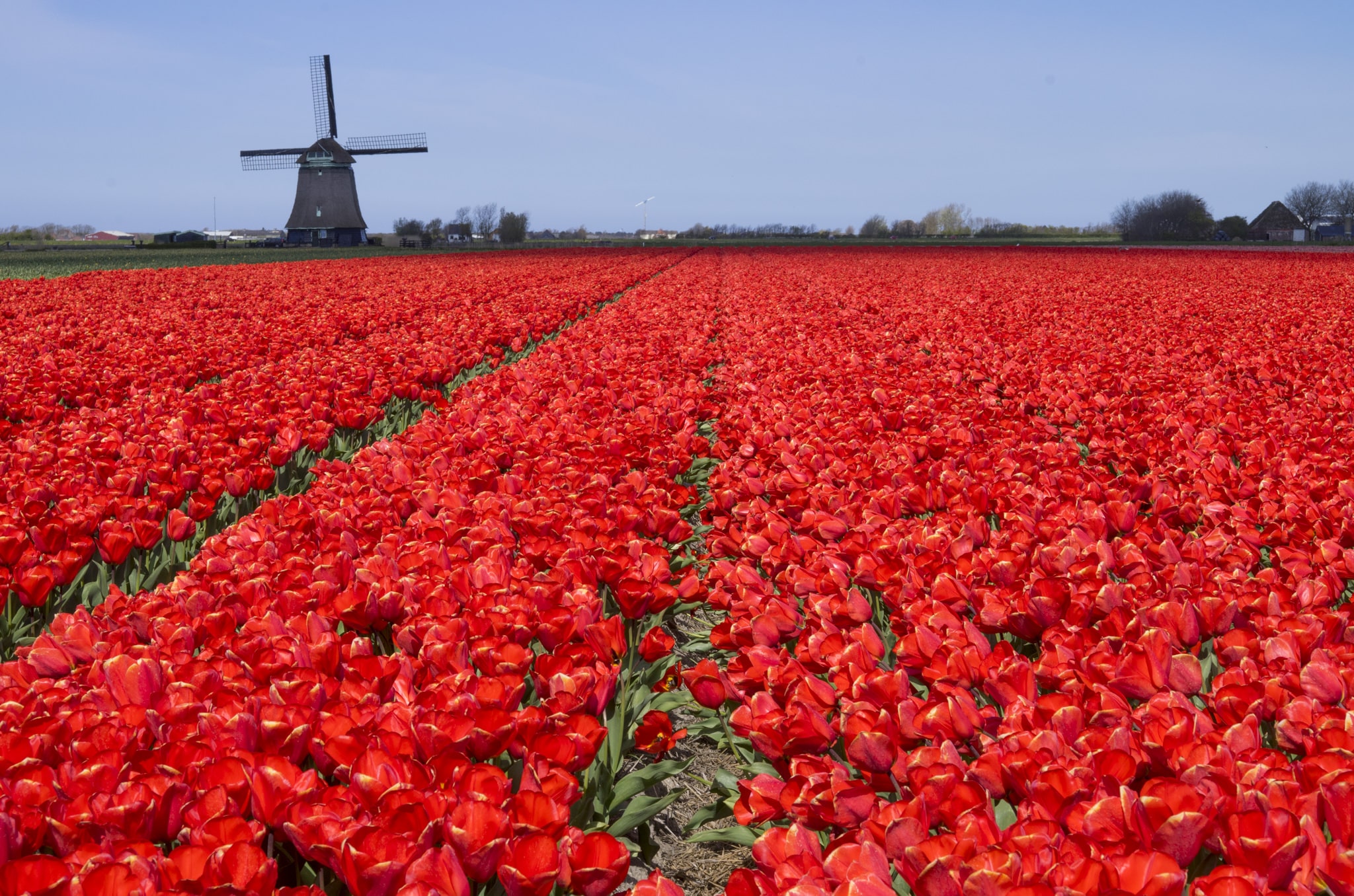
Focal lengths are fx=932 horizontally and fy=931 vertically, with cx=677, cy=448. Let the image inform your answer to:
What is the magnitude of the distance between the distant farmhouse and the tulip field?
10316cm

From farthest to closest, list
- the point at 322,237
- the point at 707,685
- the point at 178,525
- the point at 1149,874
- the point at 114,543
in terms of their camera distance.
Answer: the point at 322,237 → the point at 178,525 → the point at 114,543 → the point at 707,685 → the point at 1149,874

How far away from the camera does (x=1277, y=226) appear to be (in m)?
96.1

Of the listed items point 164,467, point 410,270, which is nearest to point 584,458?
point 164,467

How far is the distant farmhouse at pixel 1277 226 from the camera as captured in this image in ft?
305

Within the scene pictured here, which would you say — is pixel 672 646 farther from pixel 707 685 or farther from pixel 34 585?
pixel 34 585

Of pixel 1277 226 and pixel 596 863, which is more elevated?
pixel 1277 226

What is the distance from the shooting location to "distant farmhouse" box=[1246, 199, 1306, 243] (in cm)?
9294

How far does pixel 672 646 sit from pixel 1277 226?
11454cm

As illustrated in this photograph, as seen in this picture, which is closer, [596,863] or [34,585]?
[596,863]

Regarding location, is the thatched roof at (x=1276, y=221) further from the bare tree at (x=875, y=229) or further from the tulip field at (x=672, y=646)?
the tulip field at (x=672, y=646)

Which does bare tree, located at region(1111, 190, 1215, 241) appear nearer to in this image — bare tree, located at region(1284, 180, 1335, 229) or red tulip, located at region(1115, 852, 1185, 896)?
bare tree, located at region(1284, 180, 1335, 229)

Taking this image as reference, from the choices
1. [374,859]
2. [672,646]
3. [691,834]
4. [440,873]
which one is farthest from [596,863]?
[691,834]

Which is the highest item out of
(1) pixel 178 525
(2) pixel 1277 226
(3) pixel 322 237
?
(2) pixel 1277 226

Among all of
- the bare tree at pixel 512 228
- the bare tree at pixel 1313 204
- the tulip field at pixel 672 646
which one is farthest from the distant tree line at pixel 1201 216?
the tulip field at pixel 672 646
